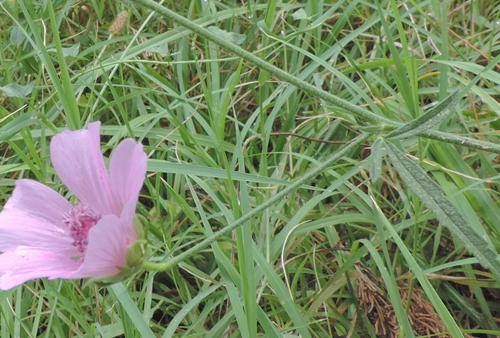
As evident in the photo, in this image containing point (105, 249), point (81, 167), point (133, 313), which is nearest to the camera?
point (105, 249)

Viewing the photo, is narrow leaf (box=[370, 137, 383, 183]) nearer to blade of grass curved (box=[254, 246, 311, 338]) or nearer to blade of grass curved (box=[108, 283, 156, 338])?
blade of grass curved (box=[254, 246, 311, 338])

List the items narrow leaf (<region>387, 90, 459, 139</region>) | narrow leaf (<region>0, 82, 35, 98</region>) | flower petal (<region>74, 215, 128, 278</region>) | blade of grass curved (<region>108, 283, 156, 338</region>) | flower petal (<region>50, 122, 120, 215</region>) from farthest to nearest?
1. narrow leaf (<region>0, 82, 35, 98</region>)
2. blade of grass curved (<region>108, 283, 156, 338</region>)
3. narrow leaf (<region>387, 90, 459, 139</region>)
4. flower petal (<region>50, 122, 120, 215</region>)
5. flower petal (<region>74, 215, 128, 278</region>)

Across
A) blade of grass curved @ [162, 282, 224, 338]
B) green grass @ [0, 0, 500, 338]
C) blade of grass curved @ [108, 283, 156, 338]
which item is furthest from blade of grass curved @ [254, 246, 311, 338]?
blade of grass curved @ [108, 283, 156, 338]

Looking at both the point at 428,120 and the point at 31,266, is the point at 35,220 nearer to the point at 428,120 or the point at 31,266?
the point at 31,266

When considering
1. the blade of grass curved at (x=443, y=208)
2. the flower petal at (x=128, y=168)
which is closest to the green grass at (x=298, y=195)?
the blade of grass curved at (x=443, y=208)

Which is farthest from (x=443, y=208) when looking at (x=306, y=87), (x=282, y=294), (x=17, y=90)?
(x=17, y=90)

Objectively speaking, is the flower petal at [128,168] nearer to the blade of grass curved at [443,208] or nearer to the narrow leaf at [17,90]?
the blade of grass curved at [443,208]

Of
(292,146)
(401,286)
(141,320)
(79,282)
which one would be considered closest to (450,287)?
(401,286)
